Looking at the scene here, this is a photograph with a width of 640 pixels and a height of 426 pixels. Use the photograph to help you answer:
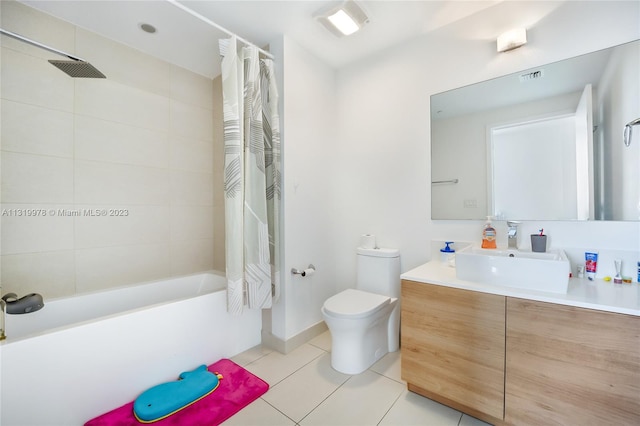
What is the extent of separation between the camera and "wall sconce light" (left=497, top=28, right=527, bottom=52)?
1564 millimetres

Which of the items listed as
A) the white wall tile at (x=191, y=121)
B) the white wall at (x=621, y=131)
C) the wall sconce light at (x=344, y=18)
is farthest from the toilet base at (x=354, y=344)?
the white wall tile at (x=191, y=121)

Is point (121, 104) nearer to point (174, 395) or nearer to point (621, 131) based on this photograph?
point (174, 395)

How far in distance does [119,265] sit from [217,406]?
1373 millimetres

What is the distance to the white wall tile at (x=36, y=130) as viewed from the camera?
1.62 metres

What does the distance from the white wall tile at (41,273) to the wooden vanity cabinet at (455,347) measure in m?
2.27

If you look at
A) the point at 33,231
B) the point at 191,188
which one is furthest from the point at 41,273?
the point at 191,188

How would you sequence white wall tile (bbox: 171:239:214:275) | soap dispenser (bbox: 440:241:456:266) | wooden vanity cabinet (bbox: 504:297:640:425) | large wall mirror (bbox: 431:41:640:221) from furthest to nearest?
white wall tile (bbox: 171:239:214:275), soap dispenser (bbox: 440:241:456:266), large wall mirror (bbox: 431:41:640:221), wooden vanity cabinet (bbox: 504:297:640:425)

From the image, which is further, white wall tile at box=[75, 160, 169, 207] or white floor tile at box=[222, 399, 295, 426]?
white wall tile at box=[75, 160, 169, 207]

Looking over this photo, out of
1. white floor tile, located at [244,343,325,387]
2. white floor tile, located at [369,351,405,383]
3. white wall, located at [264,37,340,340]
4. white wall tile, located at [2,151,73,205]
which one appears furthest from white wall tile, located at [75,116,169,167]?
white floor tile, located at [369,351,405,383]

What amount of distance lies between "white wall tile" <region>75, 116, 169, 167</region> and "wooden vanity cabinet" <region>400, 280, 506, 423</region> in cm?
228

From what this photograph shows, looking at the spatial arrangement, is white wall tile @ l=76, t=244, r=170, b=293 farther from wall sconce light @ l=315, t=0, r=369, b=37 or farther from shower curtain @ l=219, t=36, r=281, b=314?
wall sconce light @ l=315, t=0, r=369, b=37

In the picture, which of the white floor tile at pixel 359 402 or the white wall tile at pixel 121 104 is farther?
the white wall tile at pixel 121 104

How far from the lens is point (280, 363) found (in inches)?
72.7

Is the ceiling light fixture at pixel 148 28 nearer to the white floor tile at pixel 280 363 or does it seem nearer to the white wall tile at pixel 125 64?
the white wall tile at pixel 125 64
